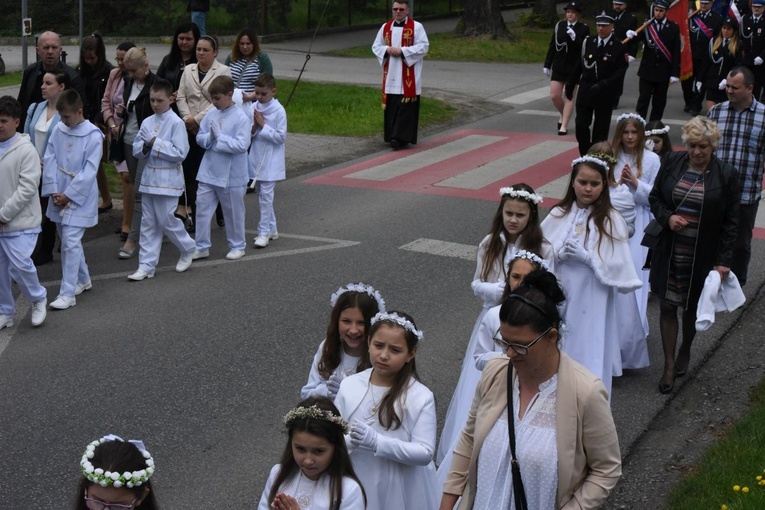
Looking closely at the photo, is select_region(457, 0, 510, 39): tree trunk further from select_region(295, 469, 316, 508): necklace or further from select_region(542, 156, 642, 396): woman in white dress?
select_region(295, 469, 316, 508): necklace

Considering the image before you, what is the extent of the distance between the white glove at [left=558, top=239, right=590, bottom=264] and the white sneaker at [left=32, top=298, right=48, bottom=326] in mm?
4320

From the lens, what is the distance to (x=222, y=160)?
423 inches

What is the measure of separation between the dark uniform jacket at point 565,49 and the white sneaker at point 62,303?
9.89 meters

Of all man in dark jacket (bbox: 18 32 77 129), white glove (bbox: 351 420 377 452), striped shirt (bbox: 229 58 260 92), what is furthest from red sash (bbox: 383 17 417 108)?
white glove (bbox: 351 420 377 452)

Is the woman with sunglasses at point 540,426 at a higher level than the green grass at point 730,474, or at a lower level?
higher

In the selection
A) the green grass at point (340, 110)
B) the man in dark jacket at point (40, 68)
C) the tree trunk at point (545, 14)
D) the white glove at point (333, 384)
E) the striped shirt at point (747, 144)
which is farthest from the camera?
the tree trunk at point (545, 14)

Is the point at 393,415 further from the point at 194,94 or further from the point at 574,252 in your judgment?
the point at 194,94

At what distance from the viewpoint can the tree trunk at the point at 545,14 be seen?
34719 mm

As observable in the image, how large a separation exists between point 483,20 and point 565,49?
13.1m

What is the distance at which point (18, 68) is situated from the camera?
80.1ft

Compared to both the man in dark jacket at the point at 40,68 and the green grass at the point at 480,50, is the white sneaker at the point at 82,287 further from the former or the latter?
the green grass at the point at 480,50

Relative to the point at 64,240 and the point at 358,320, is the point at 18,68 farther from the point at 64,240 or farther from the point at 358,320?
the point at 358,320

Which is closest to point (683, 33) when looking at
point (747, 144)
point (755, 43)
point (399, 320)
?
point (755, 43)

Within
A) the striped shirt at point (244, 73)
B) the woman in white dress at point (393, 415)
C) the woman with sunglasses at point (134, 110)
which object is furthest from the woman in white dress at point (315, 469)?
the striped shirt at point (244, 73)
